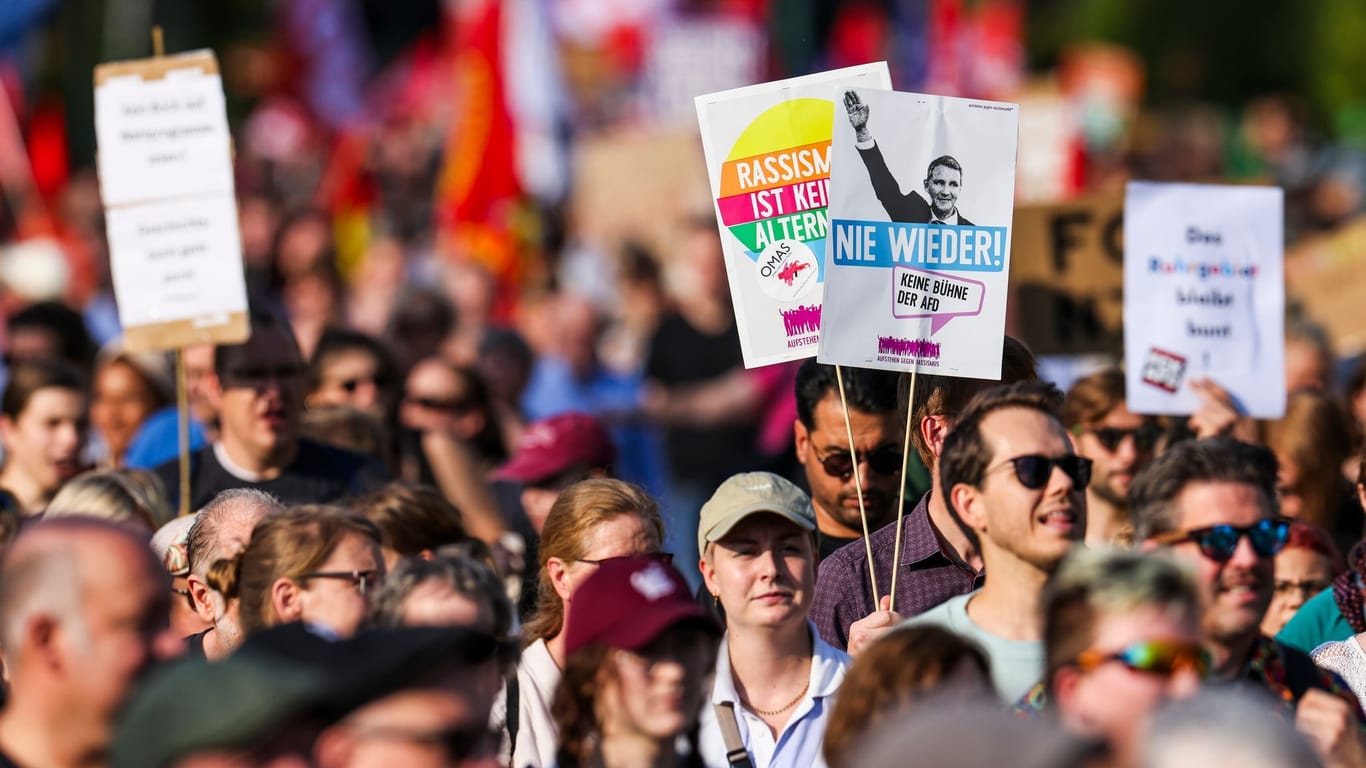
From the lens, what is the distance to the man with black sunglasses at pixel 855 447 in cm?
620

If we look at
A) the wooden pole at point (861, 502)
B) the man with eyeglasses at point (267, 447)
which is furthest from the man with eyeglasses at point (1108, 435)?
the man with eyeglasses at point (267, 447)

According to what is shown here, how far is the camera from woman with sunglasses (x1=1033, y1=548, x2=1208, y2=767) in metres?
3.61

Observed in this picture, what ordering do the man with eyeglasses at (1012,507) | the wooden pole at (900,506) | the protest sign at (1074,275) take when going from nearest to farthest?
the man with eyeglasses at (1012,507)
the wooden pole at (900,506)
the protest sign at (1074,275)

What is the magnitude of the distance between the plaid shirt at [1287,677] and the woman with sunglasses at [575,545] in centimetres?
145

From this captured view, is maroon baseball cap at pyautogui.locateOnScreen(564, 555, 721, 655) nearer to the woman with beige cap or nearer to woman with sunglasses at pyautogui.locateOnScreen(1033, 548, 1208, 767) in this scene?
the woman with beige cap

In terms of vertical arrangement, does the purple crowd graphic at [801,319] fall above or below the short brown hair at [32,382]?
above

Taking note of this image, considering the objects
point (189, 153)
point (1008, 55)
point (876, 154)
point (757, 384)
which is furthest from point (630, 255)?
point (1008, 55)

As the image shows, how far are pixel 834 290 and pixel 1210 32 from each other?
39748 mm

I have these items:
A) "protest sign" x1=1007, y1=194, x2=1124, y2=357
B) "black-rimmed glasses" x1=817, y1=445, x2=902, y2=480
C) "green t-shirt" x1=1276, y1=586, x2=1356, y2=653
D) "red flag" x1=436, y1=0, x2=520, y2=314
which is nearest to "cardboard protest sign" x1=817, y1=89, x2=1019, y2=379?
"black-rimmed glasses" x1=817, y1=445, x2=902, y2=480

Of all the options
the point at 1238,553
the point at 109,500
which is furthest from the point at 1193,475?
the point at 109,500

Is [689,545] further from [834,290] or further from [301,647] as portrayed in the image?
[301,647]

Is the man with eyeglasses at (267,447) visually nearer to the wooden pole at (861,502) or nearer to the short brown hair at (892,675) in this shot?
the wooden pole at (861,502)

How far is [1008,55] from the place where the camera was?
2644 centimetres

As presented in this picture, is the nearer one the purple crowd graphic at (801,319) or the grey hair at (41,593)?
the grey hair at (41,593)
